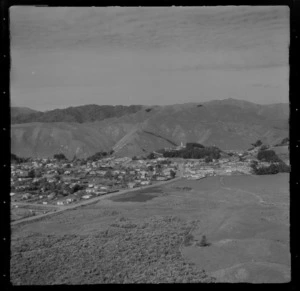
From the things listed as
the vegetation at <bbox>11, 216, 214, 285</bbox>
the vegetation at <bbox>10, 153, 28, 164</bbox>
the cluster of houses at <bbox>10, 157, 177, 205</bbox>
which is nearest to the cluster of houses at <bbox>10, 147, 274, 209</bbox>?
the cluster of houses at <bbox>10, 157, 177, 205</bbox>

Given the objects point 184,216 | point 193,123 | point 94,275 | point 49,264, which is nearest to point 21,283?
point 49,264

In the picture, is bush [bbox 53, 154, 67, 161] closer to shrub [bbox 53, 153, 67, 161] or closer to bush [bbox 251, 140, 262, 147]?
shrub [bbox 53, 153, 67, 161]

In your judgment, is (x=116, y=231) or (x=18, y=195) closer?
(x=18, y=195)

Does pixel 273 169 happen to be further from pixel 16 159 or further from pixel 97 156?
pixel 16 159

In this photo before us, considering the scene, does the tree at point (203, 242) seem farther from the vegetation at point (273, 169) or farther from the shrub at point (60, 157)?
the shrub at point (60, 157)

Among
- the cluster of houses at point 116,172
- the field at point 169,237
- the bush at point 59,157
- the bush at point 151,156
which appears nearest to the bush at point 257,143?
the cluster of houses at point 116,172

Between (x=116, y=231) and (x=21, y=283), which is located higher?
(x=116, y=231)
